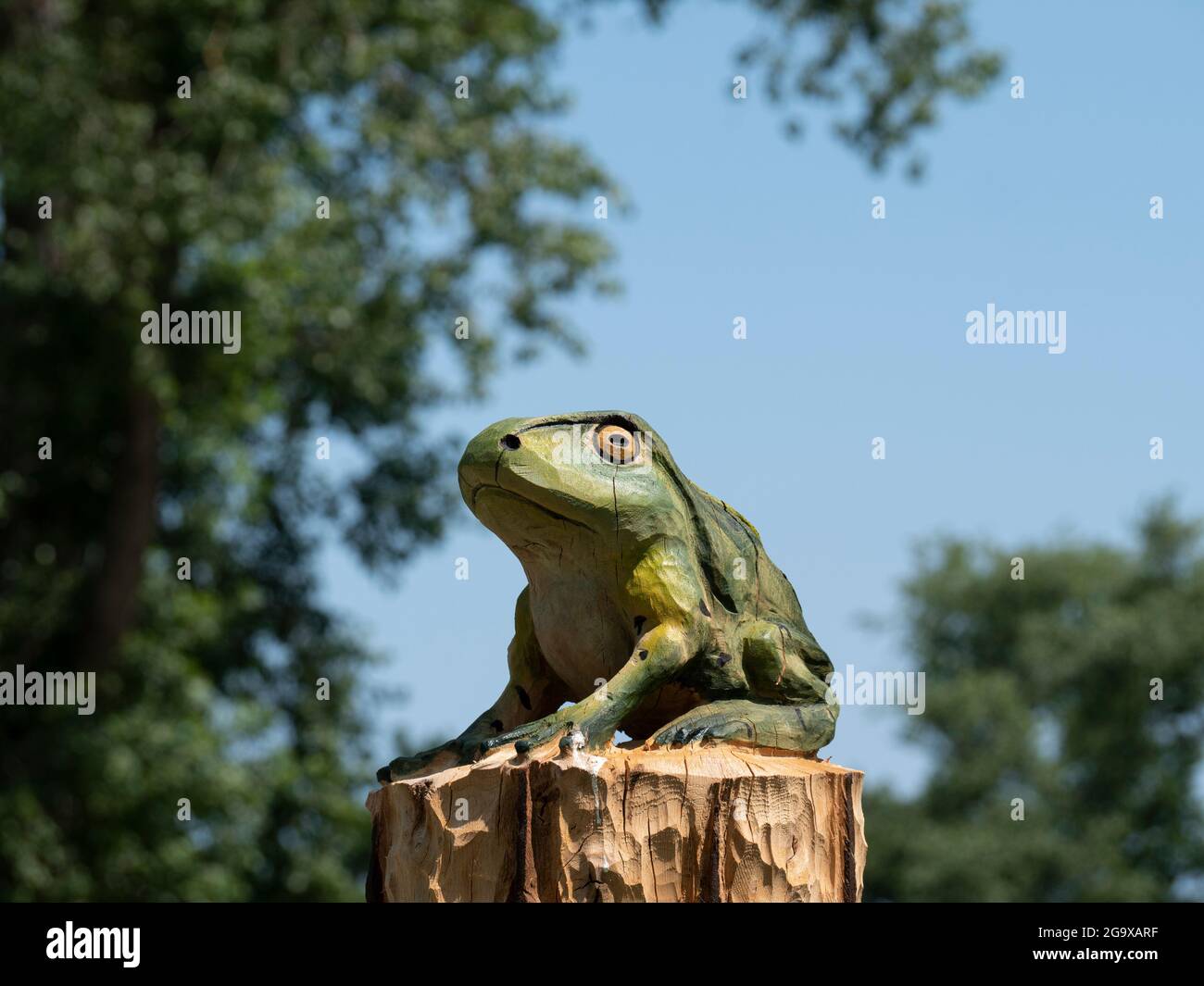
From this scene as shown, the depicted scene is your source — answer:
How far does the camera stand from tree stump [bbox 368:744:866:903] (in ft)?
16.2

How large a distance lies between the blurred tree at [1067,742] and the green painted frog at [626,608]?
22750 millimetres

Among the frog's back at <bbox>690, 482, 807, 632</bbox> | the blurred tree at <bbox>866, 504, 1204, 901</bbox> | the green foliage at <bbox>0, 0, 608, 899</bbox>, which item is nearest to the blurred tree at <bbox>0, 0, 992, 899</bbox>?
the green foliage at <bbox>0, 0, 608, 899</bbox>

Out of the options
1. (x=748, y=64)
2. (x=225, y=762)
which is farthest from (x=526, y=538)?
(x=748, y=64)

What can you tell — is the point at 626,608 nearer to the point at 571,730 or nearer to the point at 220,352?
the point at 571,730

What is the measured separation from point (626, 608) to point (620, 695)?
13.3 inches

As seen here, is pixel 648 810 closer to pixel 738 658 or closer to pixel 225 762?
pixel 738 658

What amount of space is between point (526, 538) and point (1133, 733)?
2666 cm

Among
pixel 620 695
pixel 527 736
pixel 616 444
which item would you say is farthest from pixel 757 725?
pixel 616 444

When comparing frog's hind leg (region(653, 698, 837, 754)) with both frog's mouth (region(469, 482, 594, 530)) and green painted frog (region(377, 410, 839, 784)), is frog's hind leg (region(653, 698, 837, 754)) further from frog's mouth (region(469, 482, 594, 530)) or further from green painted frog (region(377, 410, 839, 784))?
frog's mouth (region(469, 482, 594, 530))

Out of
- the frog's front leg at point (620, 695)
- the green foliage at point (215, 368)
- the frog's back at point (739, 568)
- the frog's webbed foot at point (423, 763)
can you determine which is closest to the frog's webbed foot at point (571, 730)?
the frog's front leg at point (620, 695)

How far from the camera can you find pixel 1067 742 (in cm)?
3089

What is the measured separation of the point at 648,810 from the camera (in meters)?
4.95

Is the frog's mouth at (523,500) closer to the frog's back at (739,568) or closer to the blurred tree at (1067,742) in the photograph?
the frog's back at (739,568)

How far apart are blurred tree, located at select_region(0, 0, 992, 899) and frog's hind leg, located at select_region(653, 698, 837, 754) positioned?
331 inches
